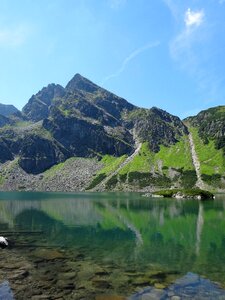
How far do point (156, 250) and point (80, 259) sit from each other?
1134 centimetres

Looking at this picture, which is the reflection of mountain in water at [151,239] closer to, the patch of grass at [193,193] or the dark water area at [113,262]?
the dark water area at [113,262]

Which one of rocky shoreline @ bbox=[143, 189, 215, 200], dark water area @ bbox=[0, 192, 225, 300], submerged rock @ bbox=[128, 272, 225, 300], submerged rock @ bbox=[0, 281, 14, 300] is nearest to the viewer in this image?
submerged rock @ bbox=[0, 281, 14, 300]

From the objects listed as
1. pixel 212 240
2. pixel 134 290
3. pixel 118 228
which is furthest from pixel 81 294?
pixel 118 228

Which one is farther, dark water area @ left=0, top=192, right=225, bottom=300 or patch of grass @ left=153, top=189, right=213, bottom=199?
patch of grass @ left=153, top=189, right=213, bottom=199

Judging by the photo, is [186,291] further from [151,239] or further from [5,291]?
[151,239]

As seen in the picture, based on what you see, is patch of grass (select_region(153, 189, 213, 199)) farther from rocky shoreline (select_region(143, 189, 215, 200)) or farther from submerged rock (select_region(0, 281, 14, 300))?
submerged rock (select_region(0, 281, 14, 300))

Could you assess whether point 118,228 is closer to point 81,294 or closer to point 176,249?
point 176,249

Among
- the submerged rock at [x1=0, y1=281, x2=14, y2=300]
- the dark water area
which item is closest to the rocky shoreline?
the dark water area

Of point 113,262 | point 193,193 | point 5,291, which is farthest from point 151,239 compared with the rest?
point 193,193

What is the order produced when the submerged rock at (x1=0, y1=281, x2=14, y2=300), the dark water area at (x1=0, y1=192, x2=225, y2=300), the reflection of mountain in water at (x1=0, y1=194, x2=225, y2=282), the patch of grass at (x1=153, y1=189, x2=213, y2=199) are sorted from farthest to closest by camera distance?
the patch of grass at (x1=153, y1=189, x2=213, y2=199), the reflection of mountain in water at (x1=0, y1=194, x2=225, y2=282), the dark water area at (x1=0, y1=192, x2=225, y2=300), the submerged rock at (x1=0, y1=281, x2=14, y2=300)

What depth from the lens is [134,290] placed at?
86.3ft

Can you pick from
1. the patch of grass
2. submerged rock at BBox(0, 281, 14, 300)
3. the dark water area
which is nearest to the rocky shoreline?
the patch of grass

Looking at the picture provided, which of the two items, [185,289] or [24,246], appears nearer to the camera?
[185,289]

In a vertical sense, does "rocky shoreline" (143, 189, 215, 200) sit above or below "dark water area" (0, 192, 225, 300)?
above
